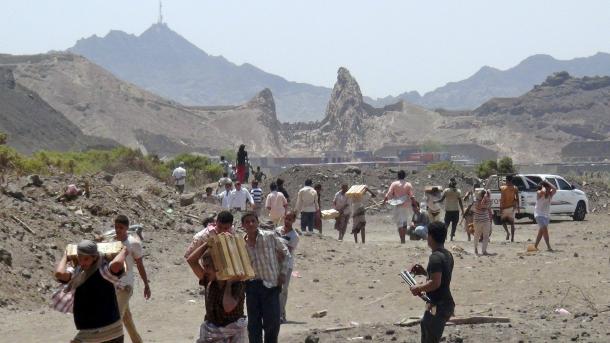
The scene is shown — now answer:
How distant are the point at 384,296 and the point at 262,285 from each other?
6.02 meters

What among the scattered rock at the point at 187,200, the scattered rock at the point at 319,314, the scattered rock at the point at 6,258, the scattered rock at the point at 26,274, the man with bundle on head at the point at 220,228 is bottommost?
the scattered rock at the point at 319,314

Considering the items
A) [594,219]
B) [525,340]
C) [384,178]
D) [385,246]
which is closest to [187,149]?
[384,178]

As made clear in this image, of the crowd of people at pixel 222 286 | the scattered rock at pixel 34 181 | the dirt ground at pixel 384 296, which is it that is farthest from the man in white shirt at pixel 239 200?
the crowd of people at pixel 222 286

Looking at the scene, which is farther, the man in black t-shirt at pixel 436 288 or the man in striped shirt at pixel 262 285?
the man in striped shirt at pixel 262 285

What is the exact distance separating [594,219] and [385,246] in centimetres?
1322

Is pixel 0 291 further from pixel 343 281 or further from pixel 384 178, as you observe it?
pixel 384 178

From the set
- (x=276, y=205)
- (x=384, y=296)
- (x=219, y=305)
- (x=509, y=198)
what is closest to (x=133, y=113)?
(x=509, y=198)

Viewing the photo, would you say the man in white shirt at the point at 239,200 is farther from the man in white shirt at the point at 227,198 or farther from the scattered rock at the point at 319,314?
the scattered rock at the point at 319,314

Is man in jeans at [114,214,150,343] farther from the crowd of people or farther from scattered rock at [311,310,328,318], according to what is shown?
scattered rock at [311,310,328,318]

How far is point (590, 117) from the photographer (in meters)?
182

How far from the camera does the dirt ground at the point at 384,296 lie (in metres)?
11.9

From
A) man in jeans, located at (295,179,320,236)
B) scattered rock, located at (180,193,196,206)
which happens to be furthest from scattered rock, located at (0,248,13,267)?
scattered rock, located at (180,193,196,206)

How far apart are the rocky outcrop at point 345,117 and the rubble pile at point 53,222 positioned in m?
158

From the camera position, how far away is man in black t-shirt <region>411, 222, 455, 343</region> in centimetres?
856
